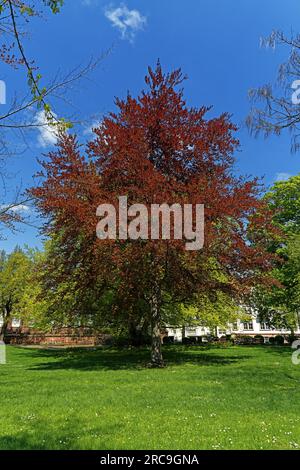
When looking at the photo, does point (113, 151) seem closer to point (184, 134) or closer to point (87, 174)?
point (87, 174)

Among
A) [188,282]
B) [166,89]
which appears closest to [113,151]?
[166,89]

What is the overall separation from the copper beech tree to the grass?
419 cm

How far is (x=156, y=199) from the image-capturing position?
14.8 m

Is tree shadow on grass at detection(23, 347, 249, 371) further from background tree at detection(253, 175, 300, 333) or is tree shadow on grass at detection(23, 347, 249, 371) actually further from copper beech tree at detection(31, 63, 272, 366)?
background tree at detection(253, 175, 300, 333)

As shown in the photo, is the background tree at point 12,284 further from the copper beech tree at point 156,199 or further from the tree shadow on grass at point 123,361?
the copper beech tree at point 156,199

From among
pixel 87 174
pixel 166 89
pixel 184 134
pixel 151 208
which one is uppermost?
pixel 166 89

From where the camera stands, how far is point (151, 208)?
15.0 meters

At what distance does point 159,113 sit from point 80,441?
574 inches

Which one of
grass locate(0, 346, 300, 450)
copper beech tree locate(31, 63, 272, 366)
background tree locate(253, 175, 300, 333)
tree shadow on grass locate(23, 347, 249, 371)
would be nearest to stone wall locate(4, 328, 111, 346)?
background tree locate(253, 175, 300, 333)
